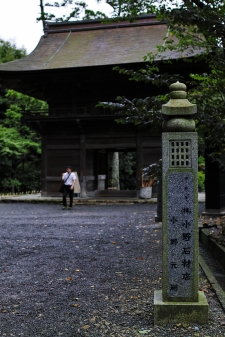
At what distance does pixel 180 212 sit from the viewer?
3.62 m

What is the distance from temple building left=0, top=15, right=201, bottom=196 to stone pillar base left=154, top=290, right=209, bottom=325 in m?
12.7

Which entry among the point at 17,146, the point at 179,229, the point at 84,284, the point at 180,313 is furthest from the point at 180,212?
the point at 17,146

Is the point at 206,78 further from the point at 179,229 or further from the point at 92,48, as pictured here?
the point at 92,48

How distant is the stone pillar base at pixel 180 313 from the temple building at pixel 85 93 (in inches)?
501

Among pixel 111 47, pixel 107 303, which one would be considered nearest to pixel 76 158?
pixel 111 47

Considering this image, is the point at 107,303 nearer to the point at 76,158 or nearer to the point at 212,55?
the point at 212,55

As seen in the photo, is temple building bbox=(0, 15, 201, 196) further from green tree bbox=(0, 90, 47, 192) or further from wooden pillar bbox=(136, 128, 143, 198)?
green tree bbox=(0, 90, 47, 192)

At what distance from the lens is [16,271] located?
5395 millimetres

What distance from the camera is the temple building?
16172 millimetres

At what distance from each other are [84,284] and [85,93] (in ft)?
44.5

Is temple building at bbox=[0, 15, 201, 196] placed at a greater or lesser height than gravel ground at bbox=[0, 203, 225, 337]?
greater

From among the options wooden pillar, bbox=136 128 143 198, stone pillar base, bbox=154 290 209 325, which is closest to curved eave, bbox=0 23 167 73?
wooden pillar, bbox=136 128 143 198

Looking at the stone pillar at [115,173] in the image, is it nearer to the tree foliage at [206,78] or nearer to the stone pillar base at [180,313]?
the tree foliage at [206,78]

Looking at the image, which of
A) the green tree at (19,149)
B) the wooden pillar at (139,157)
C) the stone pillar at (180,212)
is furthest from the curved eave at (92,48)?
the stone pillar at (180,212)
